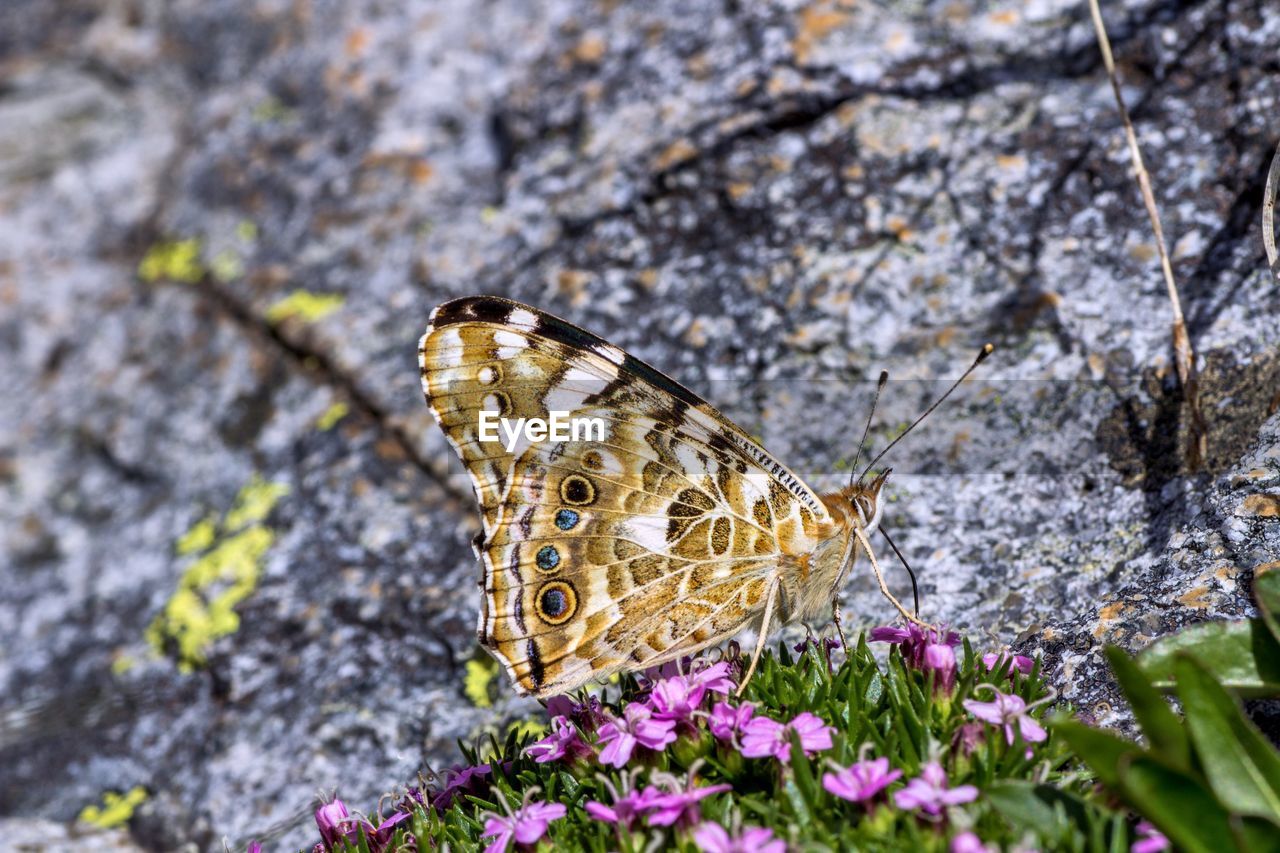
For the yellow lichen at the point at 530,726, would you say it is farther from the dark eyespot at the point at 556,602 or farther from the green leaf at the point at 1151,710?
the green leaf at the point at 1151,710

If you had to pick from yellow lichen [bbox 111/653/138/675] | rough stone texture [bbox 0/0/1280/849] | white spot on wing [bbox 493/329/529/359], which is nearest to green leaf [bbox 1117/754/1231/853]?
rough stone texture [bbox 0/0/1280/849]

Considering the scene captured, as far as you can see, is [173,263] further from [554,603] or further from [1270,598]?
[1270,598]

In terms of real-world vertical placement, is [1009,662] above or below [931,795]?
above

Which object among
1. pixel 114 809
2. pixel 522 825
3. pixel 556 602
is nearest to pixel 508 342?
pixel 556 602

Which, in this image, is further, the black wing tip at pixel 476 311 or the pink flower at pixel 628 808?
the black wing tip at pixel 476 311

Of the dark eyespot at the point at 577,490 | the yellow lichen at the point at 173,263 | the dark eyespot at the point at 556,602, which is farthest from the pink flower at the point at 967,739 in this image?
the yellow lichen at the point at 173,263
